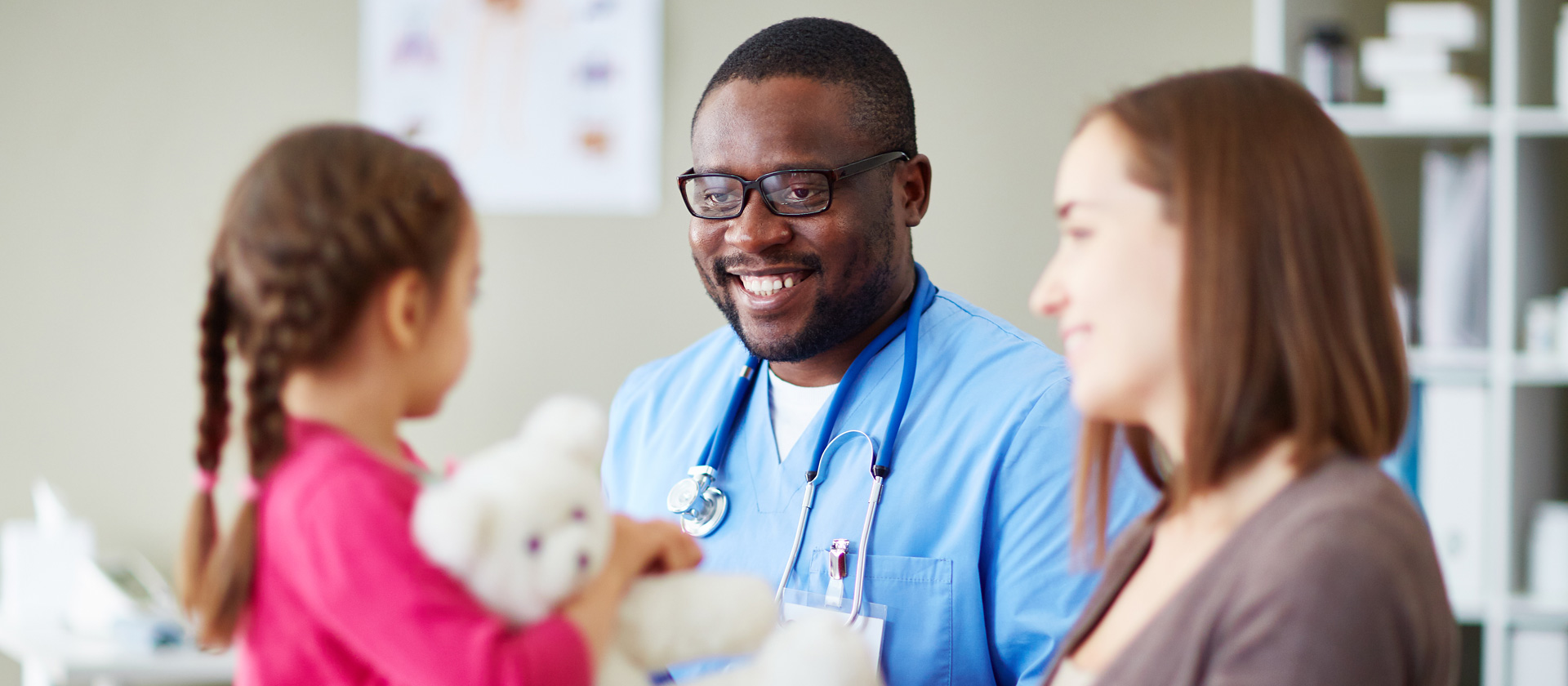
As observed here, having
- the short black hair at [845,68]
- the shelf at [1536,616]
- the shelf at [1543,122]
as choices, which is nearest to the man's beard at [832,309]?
the short black hair at [845,68]

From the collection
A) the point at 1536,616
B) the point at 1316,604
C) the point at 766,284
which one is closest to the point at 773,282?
the point at 766,284

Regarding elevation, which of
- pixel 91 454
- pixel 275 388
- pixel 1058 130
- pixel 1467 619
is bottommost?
pixel 1467 619

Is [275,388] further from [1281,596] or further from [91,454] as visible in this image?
[91,454]

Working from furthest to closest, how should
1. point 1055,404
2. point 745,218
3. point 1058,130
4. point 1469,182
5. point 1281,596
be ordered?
point 1058,130 < point 1469,182 < point 745,218 < point 1055,404 < point 1281,596

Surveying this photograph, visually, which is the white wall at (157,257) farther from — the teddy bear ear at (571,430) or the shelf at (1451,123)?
the teddy bear ear at (571,430)

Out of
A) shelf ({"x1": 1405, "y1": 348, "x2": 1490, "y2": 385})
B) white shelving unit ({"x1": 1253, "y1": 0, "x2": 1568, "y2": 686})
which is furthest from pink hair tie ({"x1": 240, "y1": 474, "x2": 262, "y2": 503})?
shelf ({"x1": 1405, "y1": 348, "x2": 1490, "y2": 385})

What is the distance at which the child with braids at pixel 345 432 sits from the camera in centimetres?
66

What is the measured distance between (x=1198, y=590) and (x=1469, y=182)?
65.6 inches

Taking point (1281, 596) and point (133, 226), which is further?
point (133, 226)

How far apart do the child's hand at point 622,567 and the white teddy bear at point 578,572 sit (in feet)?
0.04

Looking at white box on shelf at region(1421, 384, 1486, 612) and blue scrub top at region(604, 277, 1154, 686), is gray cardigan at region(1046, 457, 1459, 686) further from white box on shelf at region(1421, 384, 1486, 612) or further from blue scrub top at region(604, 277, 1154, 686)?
white box on shelf at region(1421, 384, 1486, 612)

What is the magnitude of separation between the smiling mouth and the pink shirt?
0.79m

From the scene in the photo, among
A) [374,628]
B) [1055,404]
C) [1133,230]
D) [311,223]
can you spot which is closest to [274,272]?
[311,223]

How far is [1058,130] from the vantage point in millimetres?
2342
